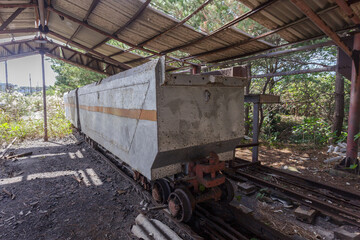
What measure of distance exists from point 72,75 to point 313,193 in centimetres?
1719

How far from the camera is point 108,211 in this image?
3779mm

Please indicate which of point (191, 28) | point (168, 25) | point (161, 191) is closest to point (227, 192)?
point (161, 191)

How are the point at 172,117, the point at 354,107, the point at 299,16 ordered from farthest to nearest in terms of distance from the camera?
the point at 354,107 → the point at 299,16 → the point at 172,117

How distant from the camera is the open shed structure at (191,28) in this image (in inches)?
175

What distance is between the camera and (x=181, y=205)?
3045 millimetres

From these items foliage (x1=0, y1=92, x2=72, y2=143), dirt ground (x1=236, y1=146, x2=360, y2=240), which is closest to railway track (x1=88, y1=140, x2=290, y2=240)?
dirt ground (x1=236, y1=146, x2=360, y2=240)

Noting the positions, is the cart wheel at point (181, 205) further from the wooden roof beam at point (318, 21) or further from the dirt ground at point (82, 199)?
the wooden roof beam at point (318, 21)

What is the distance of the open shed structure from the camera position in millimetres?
4438

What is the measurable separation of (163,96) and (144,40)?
17.7 ft

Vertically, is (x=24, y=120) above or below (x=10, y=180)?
above

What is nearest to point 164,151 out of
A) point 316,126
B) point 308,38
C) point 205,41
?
point 205,41

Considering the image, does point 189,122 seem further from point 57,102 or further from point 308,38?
point 57,102

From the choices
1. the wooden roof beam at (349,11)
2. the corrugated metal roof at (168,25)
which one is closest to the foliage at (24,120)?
the corrugated metal roof at (168,25)

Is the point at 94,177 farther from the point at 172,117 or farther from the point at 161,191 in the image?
the point at 172,117
